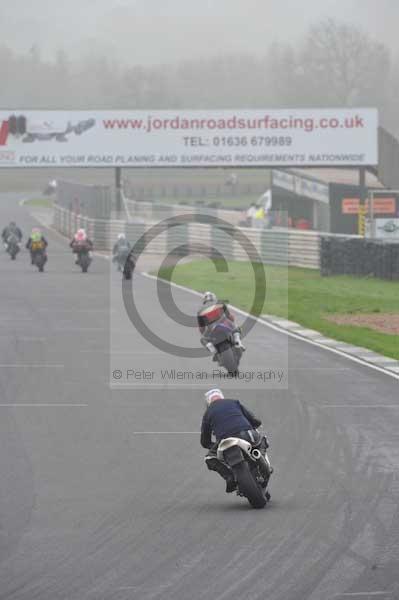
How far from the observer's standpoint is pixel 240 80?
552 ft

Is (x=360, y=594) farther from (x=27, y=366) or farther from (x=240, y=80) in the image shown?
(x=240, y=80)

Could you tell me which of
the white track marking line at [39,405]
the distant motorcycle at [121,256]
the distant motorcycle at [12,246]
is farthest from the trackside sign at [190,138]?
the white track marking line at [39,405]

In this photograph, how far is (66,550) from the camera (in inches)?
403

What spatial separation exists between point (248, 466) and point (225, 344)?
901 centimetres

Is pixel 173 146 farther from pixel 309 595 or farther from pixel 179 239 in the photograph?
pixel 309 595

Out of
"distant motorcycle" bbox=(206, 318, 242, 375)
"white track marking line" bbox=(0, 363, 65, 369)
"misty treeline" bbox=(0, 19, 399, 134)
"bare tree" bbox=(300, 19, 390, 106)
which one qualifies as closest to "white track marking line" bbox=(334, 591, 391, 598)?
"distant motorcycle" bbox=(206, 318, 242, 375)

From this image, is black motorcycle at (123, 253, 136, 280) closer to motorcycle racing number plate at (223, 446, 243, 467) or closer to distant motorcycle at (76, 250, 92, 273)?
distant motorcycle at (76, 250, 92, 273)

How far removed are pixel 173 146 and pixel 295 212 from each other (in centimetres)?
1617

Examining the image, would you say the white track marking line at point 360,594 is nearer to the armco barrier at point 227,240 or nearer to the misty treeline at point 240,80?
the armco barrier at point 227,240

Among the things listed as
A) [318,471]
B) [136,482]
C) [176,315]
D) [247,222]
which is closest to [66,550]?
[136,482]

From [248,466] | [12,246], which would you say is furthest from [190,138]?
[248,466]

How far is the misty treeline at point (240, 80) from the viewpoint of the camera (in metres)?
155

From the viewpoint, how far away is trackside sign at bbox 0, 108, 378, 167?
5772 cm

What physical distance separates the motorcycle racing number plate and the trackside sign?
46.4m
